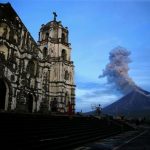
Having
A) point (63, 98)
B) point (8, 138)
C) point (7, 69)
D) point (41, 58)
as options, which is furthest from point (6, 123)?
point (63, 98)

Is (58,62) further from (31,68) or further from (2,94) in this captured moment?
(2,94)

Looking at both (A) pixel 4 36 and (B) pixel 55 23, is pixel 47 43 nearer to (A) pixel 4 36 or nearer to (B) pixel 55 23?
(B) pixel 55 23

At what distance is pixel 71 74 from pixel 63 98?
238 inches

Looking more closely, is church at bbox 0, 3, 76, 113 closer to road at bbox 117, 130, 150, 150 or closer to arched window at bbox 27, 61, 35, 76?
arched window at bbox 27, 61, 35, 76

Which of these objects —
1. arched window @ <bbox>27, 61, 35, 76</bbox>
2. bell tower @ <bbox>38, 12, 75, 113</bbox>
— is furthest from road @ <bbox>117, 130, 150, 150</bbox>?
bell tower @ <bbox>38, 12, 75, 113</bbox>

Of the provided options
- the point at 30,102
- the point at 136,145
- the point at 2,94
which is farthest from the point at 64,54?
the point at 136,145

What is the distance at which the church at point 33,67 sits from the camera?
3344cm

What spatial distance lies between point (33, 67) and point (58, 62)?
30.9ft

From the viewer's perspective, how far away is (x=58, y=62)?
4944 cm

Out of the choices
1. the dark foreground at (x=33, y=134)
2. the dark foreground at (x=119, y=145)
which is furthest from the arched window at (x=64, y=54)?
the dark foreground at (x=33, y=134)

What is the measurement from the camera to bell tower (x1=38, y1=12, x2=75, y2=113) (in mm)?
47688

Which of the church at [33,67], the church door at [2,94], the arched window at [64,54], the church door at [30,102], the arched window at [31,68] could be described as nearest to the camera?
the church door at [2,94]

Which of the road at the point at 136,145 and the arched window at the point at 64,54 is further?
the arched window at the point at 64,54

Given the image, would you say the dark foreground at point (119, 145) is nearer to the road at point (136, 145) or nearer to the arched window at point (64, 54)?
the road at point (136, 145)
